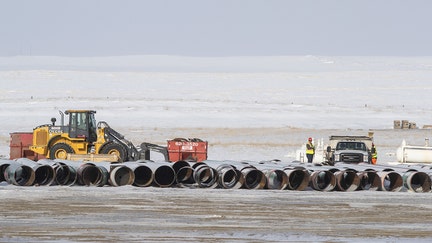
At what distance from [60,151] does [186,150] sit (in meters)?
5.28

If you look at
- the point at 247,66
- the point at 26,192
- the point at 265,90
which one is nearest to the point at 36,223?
the point at 26,192

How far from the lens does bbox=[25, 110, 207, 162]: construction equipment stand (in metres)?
39.8

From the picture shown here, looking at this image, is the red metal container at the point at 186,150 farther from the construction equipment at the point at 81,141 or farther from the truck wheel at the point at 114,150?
the truck wheel at the point at 114,150

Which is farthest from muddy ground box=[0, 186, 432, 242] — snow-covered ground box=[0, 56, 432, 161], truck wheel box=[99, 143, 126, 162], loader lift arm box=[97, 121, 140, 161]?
snow-covered ground box=[0, 56, 432, 161]

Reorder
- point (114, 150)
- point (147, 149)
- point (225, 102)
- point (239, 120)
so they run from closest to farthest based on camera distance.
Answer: point (114, 150)
point (147, 149)
point (239, 120)
point (225, 102)

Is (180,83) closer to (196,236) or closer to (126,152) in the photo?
(126,152)

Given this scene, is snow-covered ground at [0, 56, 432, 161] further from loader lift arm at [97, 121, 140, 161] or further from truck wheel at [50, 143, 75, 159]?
truck wheel at [50, 143, 75, 159]

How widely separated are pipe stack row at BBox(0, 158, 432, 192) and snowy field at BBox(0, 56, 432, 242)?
4.68 feet

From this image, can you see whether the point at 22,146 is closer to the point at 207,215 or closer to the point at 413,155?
the point at 207,215

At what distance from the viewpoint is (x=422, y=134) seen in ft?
222

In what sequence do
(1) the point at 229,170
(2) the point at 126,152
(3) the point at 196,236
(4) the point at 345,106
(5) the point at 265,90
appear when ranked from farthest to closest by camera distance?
(5) the point at 265,90 < (4) the point at 345,106 < (2) the point at 126,152 < (1) the point at 229,170 < (3) the point at 196,236

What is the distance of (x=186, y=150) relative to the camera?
41.6 metres

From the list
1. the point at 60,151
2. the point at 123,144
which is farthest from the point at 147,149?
the point at 60,151

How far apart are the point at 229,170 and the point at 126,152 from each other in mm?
6812
